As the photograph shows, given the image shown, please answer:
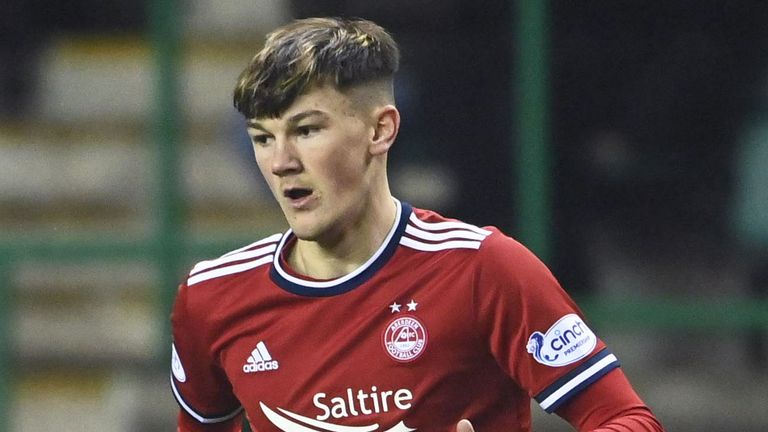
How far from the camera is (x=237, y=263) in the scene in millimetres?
3961

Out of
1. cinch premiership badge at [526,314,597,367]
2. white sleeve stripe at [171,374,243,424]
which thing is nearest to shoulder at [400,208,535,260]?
cinch premiership badge at [526,314,597,367]

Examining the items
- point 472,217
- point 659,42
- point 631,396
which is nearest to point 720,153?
point 659,42

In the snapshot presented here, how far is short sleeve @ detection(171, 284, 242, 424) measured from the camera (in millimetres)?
3971

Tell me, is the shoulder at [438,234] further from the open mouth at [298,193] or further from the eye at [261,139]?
the eye at [261,139]

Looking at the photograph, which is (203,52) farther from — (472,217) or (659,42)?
(659,42)

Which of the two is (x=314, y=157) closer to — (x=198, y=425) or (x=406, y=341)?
(x=406, y=341)

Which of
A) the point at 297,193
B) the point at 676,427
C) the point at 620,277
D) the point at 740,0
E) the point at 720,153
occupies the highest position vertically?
the point at 297,193

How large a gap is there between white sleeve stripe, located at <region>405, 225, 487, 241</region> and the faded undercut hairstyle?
12.7 inches

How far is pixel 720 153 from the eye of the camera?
23.5 feet

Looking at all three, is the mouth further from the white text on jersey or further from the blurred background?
the blurred background

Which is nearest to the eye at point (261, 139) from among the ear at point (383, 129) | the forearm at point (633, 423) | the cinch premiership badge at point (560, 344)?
the ear at point (383, 129)

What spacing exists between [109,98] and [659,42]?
2.22 m

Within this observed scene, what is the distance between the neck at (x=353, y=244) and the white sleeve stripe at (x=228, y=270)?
14 centimetres

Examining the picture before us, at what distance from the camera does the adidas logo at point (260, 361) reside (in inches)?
150
